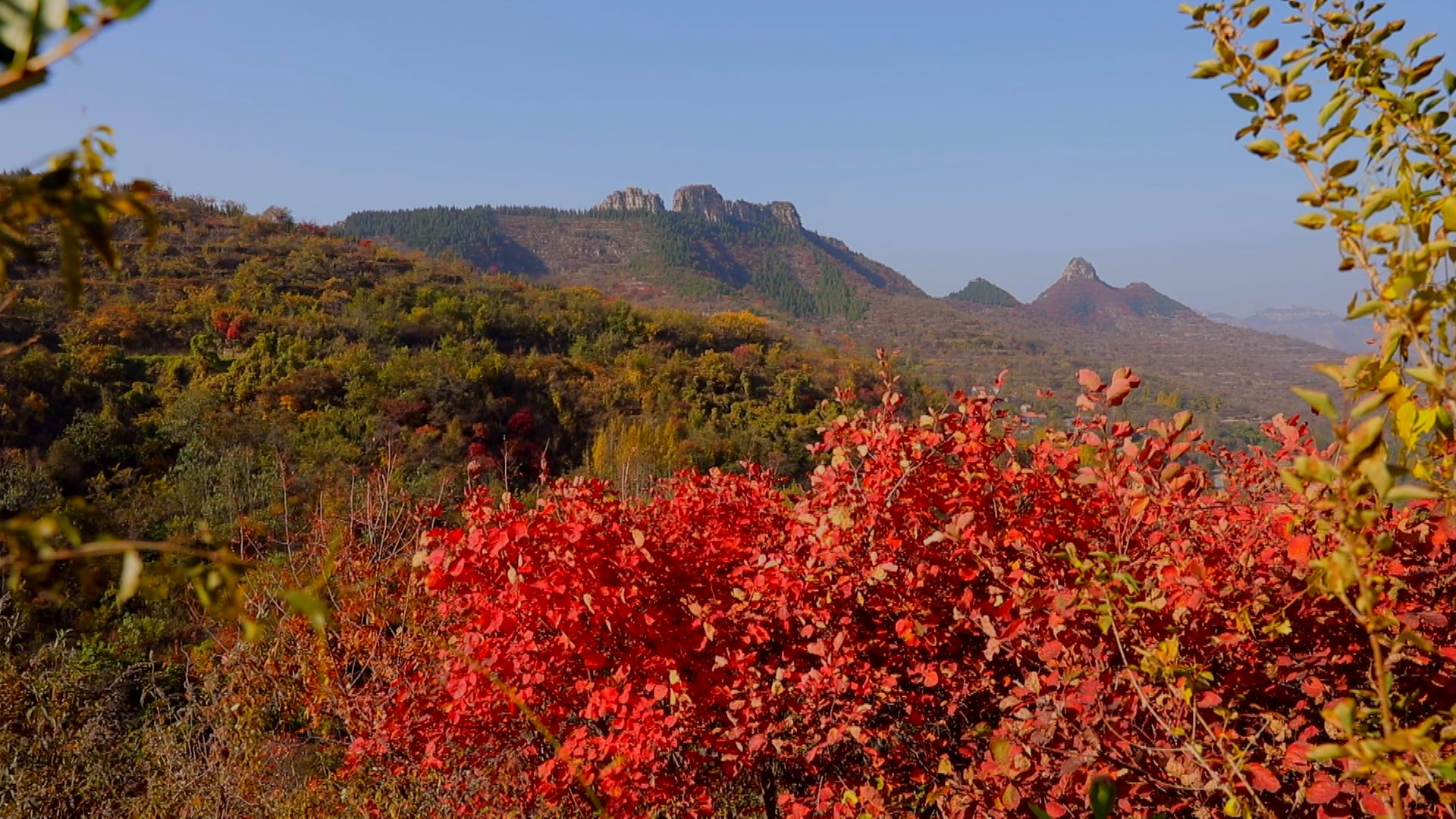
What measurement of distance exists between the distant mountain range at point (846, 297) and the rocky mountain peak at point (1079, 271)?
261 centimetres

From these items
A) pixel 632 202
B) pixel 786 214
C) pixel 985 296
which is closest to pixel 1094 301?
pixel 985 296

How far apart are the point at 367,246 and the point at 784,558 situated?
38.4 metres

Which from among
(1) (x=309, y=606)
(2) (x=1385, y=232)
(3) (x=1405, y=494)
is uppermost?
(2) (x=1385, y=232)

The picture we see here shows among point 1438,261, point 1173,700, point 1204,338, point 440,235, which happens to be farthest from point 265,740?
point 1204,338

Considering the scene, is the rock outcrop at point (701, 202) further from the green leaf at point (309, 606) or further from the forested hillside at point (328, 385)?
the green leaf at point (309, 606)

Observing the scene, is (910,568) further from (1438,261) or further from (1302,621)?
(1438,261)

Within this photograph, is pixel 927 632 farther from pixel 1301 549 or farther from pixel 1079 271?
pixel 1079 271

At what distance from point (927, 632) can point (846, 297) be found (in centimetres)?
8494

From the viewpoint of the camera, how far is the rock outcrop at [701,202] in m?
112

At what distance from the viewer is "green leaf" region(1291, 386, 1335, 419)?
80cm

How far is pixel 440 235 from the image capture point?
8325cm

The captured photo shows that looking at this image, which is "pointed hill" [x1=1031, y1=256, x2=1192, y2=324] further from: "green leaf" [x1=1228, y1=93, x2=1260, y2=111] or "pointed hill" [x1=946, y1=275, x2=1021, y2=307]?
"green leaf" [x1=1228, y1=93, x2=1260, y2=111]

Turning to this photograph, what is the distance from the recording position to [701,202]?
11344cm

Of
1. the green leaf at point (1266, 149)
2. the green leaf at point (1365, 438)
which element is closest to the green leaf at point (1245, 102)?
the green leaf at point (1266, 149)
